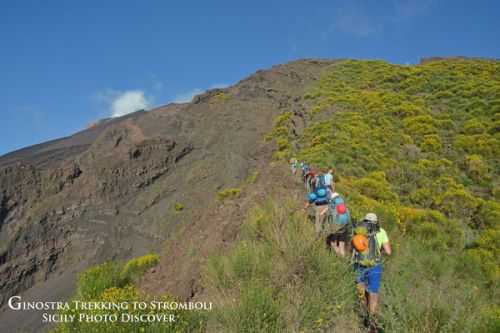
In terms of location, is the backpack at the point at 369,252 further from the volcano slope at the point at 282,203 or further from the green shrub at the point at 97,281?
the green shrub at the point at 97,281

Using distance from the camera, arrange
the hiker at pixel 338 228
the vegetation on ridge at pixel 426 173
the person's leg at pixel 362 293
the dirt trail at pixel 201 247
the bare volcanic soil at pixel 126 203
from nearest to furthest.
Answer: the vegetation on ridge at pixel 426 173 < the person's leg at pixel 362 293 < the hiker at pixel 338 228 < the dirt trail at pixel 201 247 < the bare volcanic soil at pixel 126 203

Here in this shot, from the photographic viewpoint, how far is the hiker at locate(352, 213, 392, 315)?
4.39 metres

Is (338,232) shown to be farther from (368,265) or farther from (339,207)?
(368,265)

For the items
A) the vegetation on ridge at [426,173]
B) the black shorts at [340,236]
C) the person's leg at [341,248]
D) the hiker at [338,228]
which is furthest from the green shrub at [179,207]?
the person's leg at [341,248]

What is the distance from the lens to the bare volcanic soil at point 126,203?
11.0 meters

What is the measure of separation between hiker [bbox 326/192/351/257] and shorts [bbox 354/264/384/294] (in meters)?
0.44

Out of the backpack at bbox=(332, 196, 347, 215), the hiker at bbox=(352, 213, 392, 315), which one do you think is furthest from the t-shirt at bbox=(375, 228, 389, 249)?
the backpack at bbox=(332, 196, 347, 215)

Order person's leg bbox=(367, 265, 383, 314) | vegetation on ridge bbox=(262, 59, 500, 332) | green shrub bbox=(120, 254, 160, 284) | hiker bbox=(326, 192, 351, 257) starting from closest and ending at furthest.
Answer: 1. vegetation on ridge bbox=(262, 59, 500, 332)
2. person's leg bbox=(367, 265, 383, 314)
3. hiker bbox=(326, 192, 351, 257)
4. green shrub bbox=(120, 254, 160, 284)

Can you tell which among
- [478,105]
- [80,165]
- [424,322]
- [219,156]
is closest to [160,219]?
[219,156]

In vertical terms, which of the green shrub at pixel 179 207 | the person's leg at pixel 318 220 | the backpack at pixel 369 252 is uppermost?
the green shrub at pixel 179 207

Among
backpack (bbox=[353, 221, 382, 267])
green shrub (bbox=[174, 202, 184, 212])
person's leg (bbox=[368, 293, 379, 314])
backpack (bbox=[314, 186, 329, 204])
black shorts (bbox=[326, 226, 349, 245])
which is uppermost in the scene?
green shrub (bbox=[174, 202, 184, 212])

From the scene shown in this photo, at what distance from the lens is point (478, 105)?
18.6 metres

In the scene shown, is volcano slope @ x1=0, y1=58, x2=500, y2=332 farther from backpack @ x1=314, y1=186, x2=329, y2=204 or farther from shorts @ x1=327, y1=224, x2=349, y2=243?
backpack @ x1=314, y1=186, x2=329, y2=204

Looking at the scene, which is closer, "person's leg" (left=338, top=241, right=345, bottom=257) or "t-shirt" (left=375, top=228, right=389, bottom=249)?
"t-shirt" (left=375, top=228, right=389, bottom=249)
